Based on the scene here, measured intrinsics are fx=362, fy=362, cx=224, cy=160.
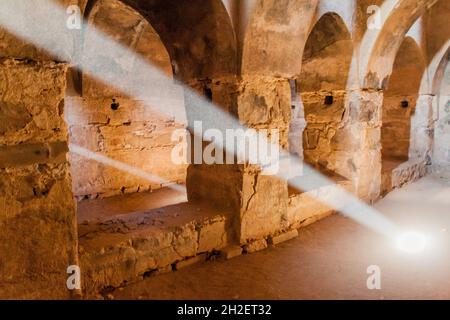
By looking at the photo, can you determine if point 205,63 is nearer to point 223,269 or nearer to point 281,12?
point 281,12

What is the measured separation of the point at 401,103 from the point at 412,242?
15.1 ft

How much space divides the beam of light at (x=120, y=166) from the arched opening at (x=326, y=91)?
2.23 m

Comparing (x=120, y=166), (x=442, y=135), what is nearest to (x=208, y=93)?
(x=120, y=166)

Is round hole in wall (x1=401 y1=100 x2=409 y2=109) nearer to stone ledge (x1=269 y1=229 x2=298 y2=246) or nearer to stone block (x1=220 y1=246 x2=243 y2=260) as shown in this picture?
stone ledge (x1=269 y1=229 x2=298 y2=246)

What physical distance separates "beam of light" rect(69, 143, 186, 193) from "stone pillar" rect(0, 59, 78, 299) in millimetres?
3088

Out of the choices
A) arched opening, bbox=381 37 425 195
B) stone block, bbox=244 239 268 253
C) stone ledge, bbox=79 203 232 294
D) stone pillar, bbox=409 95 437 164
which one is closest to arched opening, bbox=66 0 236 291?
stone ledge, bbox=79 203 232 294

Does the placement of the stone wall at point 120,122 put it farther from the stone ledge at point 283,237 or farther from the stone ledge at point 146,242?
the stone ledge at point 283,237

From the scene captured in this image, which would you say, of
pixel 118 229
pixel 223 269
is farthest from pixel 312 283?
pixel 118 229

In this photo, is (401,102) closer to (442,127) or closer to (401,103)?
(401,103)

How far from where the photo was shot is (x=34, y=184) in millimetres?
2084

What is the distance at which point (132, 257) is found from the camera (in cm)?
279

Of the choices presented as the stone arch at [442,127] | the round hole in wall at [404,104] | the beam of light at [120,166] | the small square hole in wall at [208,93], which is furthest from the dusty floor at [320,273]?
the stone arch at [442,127]

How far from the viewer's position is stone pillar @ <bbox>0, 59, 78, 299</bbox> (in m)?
1.97

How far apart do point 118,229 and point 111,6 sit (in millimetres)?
2901
